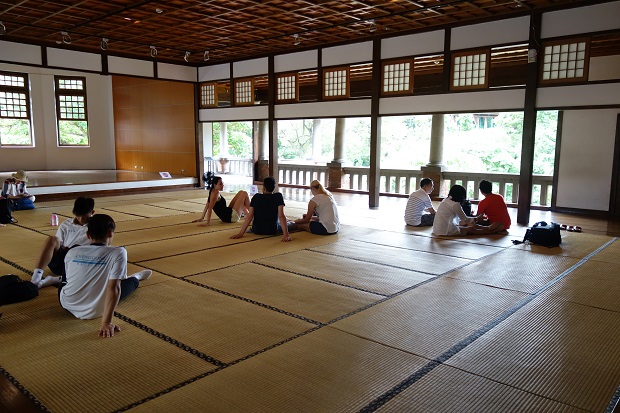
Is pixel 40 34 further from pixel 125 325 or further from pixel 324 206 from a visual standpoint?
pixel 125 325

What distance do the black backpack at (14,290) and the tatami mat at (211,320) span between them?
0.69 metres

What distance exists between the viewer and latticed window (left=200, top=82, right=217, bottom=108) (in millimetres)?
11695

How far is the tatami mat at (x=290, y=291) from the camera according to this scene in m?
3.28

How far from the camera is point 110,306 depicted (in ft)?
8.73

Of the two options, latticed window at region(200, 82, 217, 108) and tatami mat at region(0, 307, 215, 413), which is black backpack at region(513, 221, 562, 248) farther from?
latticed window at region(200, 82, 217, 108)

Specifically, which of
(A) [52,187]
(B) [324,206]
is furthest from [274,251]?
(A) [52,187]

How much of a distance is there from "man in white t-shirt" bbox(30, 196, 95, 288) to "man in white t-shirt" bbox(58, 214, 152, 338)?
629 millimetres

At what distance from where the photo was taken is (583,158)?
850cm

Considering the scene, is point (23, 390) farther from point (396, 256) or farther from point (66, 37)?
point (66, 37)

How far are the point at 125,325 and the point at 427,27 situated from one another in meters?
6.94

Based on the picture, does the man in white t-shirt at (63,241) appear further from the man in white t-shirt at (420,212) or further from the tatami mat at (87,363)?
the man in white t-shirt at (420,212)

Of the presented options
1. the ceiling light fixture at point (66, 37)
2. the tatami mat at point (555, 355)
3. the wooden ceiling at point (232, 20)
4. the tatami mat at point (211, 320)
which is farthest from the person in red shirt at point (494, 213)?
the ceiling light fixture at point (66, 37)

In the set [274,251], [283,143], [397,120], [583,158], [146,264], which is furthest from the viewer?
[283,143]

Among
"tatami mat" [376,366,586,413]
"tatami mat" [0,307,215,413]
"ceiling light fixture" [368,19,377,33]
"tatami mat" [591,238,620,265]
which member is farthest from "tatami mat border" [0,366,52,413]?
"ceiling light fixture" [368,19,377,33]
